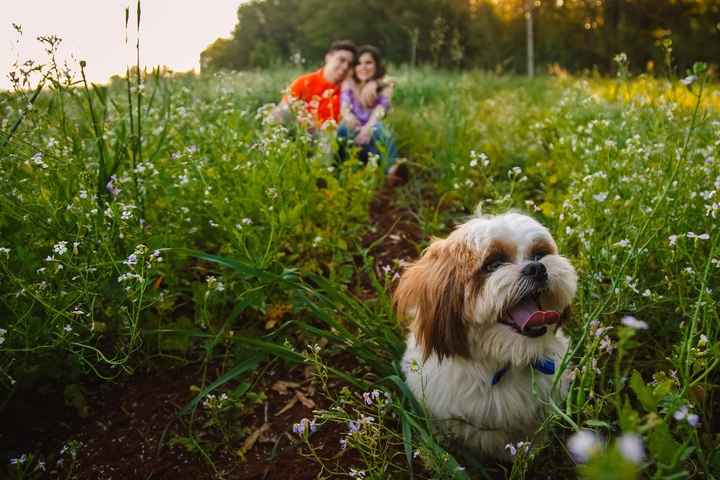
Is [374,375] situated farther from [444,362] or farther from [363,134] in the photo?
[363,134]

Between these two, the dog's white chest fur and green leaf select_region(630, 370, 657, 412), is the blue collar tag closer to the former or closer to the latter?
the dog's white chest fur

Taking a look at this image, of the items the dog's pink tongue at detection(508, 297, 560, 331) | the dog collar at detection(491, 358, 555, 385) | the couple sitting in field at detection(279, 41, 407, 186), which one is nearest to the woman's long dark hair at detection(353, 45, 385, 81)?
the couple sitting in field at detection(279, 41, 407, 186)

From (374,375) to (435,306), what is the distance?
71cm

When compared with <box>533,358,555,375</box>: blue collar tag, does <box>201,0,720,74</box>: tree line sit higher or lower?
higher

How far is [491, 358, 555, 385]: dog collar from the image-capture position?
2289 mm

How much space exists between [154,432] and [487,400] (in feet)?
5.44

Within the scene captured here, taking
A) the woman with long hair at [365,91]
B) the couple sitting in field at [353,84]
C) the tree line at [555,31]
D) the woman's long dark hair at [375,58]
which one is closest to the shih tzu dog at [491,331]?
the woman with long hair at [365,91]

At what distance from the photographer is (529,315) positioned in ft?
7.56

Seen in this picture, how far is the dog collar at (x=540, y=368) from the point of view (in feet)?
7.51

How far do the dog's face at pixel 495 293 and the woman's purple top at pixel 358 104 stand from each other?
15.0 feet

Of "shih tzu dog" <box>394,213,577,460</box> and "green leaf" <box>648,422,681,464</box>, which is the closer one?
"green leaf" <box>648,422,681,464</box>

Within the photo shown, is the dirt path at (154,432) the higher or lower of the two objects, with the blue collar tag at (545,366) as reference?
lower

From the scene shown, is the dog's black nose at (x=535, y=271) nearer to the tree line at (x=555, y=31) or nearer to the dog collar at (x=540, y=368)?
the dog collar at (x=540, y=368)

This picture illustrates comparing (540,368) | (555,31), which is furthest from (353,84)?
(555,31)
